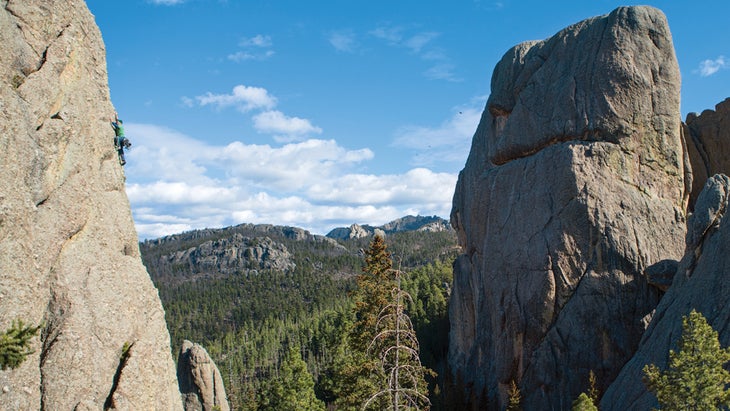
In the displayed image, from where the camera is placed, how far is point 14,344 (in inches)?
407

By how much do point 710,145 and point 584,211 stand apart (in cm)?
1600

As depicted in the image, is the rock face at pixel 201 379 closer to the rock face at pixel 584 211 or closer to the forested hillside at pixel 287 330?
the forested hillside at pixel 287 330

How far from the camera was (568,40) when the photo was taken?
36.0 meters

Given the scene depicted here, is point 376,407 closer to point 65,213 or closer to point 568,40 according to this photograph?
point 65,213

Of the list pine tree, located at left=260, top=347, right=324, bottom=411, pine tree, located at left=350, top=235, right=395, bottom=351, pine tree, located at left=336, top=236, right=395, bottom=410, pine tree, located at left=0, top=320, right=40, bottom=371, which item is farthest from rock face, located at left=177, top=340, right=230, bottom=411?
pine tree, located at left=0, top=320, right=40, bottom=371

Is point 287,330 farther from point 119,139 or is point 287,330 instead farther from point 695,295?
point 119,139

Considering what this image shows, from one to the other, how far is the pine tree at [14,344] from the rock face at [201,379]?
154 ft

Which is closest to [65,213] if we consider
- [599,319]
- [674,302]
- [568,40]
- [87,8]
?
[87,8]

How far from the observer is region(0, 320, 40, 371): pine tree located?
1023 cm

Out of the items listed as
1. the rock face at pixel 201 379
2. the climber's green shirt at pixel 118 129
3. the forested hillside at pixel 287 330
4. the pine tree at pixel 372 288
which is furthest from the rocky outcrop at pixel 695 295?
the rock face at pixel 201 379

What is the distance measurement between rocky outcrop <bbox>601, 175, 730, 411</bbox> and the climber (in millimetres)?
22224

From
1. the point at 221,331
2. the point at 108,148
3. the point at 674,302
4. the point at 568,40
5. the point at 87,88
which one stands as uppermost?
the point at 568,40

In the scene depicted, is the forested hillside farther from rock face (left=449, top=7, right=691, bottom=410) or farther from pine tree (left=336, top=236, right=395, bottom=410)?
rock face (left=449, top=7, right=691, bottom=410)

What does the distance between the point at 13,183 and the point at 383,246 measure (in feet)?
57.7
